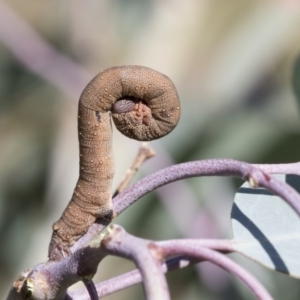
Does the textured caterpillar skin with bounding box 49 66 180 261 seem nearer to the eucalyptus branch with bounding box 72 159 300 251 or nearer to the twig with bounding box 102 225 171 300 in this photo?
the eucalyptus branch with bounding box 72 159 300 251

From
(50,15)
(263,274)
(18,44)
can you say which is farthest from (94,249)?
(50,15)

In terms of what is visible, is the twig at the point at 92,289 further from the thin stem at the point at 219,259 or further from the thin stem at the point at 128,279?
the thin stem at the point at 219,259

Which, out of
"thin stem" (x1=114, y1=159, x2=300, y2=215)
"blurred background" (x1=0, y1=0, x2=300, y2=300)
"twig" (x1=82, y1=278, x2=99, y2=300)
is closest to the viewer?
"thin stem" (x1=114, y1=159, x2=300, y2=215)

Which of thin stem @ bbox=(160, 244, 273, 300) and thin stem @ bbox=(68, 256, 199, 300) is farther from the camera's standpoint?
thin stem @ bbox=(68, 256, 199, 300)

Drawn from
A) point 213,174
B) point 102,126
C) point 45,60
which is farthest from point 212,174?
point 45,60

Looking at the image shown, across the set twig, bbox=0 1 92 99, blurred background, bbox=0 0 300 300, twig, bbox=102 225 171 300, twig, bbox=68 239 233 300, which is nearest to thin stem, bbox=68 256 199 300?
twig, bbox=68 239 233 300

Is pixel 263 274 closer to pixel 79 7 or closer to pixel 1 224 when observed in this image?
pixel 1 224
